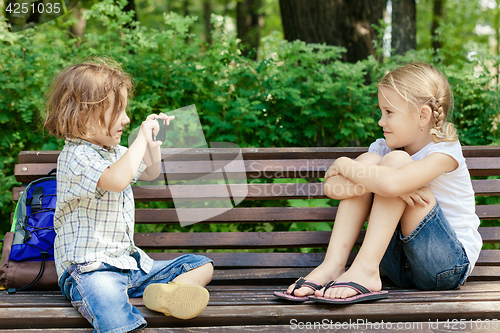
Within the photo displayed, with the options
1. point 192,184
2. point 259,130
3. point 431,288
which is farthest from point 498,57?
point 192,184

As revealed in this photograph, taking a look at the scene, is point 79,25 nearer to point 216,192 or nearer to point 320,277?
point 216,192

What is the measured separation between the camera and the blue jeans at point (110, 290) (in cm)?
154

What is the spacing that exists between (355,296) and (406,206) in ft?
1.51

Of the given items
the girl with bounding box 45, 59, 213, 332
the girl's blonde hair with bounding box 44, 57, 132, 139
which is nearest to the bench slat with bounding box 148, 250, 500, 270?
the girl with bounding box 45, 59, 213, 332

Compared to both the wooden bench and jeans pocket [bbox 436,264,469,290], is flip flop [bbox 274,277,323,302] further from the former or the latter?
jeans pocket [bbox 436,264,469,290]

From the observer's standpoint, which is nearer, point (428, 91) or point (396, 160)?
point (396, 160)

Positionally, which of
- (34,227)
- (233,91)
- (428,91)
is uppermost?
(233,91)

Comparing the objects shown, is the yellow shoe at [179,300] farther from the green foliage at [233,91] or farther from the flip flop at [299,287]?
Answer: the green foliage at [233,91]

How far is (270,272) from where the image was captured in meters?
2.21

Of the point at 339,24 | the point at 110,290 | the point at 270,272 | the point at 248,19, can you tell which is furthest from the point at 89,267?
the point at 248,19

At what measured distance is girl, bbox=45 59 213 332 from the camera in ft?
5.46

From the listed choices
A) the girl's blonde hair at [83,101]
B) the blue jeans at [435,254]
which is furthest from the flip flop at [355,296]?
the girl's blonde hair at [83,101]

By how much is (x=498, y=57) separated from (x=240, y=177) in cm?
216

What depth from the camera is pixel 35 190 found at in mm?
2184
